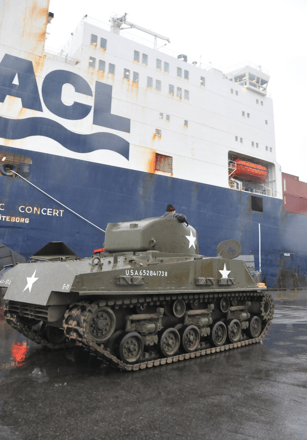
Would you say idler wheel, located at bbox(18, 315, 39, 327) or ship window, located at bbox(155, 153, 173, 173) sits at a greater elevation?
ship window, located at bbox(155, 153, 173, 173)

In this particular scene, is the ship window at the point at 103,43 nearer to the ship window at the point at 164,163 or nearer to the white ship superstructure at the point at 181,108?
the white ship superstructure at the point at 181,108

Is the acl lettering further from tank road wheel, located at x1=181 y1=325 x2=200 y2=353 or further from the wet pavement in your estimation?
tank road wheel, located at x1=181 y1=325 x2=200 y2=353

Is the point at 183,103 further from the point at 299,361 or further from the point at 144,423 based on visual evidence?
the point at 144,423

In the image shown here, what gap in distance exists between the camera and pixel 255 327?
861 centimetres

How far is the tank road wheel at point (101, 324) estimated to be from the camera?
5.23 meters

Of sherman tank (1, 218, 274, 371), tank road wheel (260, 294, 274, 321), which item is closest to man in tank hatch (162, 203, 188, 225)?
sherman tank (1, 218, 274, 371)

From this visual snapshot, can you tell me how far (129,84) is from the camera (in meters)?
20.7

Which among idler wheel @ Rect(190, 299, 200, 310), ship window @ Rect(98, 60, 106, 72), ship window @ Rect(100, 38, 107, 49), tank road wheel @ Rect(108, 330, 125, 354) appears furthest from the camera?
ship window @ Rect(100, 38, 107, 49)

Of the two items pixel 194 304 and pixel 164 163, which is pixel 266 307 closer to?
pixel 194 304

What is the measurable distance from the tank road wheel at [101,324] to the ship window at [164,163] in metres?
16.3

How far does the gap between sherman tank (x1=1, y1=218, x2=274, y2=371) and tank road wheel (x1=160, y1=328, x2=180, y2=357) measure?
20 mm

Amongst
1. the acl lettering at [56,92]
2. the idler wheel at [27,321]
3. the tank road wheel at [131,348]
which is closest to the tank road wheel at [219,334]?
the tank road wheel at [131,348]

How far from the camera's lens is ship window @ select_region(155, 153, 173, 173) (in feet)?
69.4

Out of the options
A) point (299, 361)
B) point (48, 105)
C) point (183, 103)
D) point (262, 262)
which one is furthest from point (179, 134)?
point (299, 361)
